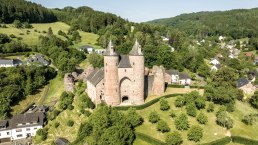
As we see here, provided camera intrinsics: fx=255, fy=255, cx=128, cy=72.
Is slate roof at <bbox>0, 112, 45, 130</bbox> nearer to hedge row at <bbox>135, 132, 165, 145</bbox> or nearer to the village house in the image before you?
hedge row at <bbox>135, 132, 165, 145</bbox>

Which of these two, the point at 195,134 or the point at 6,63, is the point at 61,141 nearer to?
the point at 195,134

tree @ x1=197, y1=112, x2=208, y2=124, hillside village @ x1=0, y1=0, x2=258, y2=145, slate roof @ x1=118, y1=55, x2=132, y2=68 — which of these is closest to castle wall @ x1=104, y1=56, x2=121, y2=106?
hillside village @ x1=0, y1=0, x2=258, y2=145

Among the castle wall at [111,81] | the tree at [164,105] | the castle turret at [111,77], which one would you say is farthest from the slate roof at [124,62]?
the tree at [164,105]

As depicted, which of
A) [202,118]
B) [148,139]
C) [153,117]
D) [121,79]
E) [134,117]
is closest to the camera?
[148,139]

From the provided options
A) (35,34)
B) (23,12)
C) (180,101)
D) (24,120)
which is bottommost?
(24,120)

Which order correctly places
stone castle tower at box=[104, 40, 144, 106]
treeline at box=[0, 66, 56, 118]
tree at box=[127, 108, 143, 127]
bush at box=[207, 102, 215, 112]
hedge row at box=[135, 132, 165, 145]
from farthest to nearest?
treeline at box=[0, 66, 56, 118] → bush at box=[207, 102, 215, 112] → stone castle tower at box=[104, 40, 144, 106] → tree at box=[127, 108, 143, 127] → hedge row at box=[135, 132, 165, 145]

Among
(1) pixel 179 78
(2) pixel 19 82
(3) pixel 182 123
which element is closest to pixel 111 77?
(3) pixel 182 123
